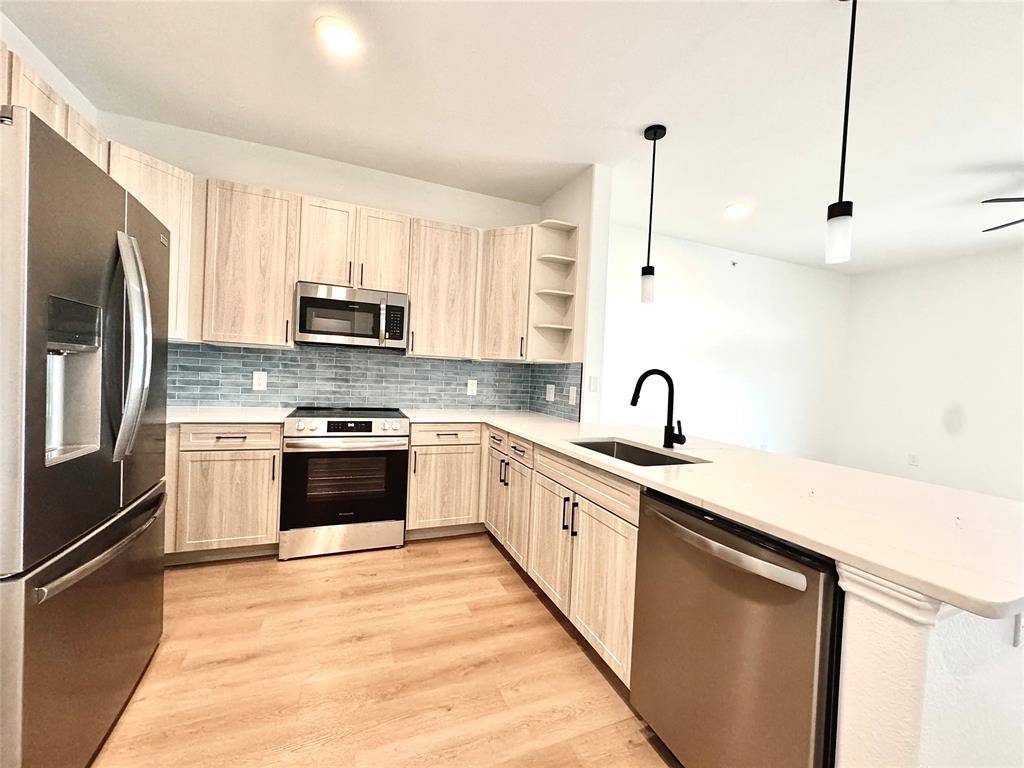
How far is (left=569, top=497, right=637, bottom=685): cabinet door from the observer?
1.51 metres

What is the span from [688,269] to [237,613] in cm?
492

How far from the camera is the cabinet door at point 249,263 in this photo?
2.54 metres

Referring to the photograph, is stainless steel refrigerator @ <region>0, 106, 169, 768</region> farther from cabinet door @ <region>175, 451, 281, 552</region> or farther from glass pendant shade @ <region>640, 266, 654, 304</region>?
glass pendant shade @ <region>640, 266, 654, 304</region>

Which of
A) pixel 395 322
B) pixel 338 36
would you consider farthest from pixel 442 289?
pixel 338 36

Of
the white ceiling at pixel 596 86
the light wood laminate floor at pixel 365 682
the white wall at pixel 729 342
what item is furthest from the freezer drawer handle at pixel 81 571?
the white wall at pixel 729 342

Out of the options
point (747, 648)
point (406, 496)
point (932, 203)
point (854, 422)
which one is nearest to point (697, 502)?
point (747, 648)

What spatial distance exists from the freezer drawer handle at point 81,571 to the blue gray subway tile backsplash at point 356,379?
1660 mm

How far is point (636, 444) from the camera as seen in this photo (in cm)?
211

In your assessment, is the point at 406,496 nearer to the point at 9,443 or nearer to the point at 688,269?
the point at 9,443

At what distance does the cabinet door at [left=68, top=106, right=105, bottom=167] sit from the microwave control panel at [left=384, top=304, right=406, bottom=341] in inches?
62.0

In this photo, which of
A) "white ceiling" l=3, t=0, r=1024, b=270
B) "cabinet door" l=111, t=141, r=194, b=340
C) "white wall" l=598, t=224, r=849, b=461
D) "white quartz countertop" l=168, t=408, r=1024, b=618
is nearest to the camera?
"white quartz countertop" l=168, t=408, r=1024, b=618

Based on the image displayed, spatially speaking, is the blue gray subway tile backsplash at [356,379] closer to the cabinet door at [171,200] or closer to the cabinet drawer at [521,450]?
the cabinet door at [171,200]

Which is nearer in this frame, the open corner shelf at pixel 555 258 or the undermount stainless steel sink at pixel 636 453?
the undermount stainless steel sink at pixel 636 453

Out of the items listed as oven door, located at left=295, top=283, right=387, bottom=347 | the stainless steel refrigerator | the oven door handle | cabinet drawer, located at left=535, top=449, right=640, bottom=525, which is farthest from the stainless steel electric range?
cabinet drawer, located at left=535, top=449, right=640, bottom=525
